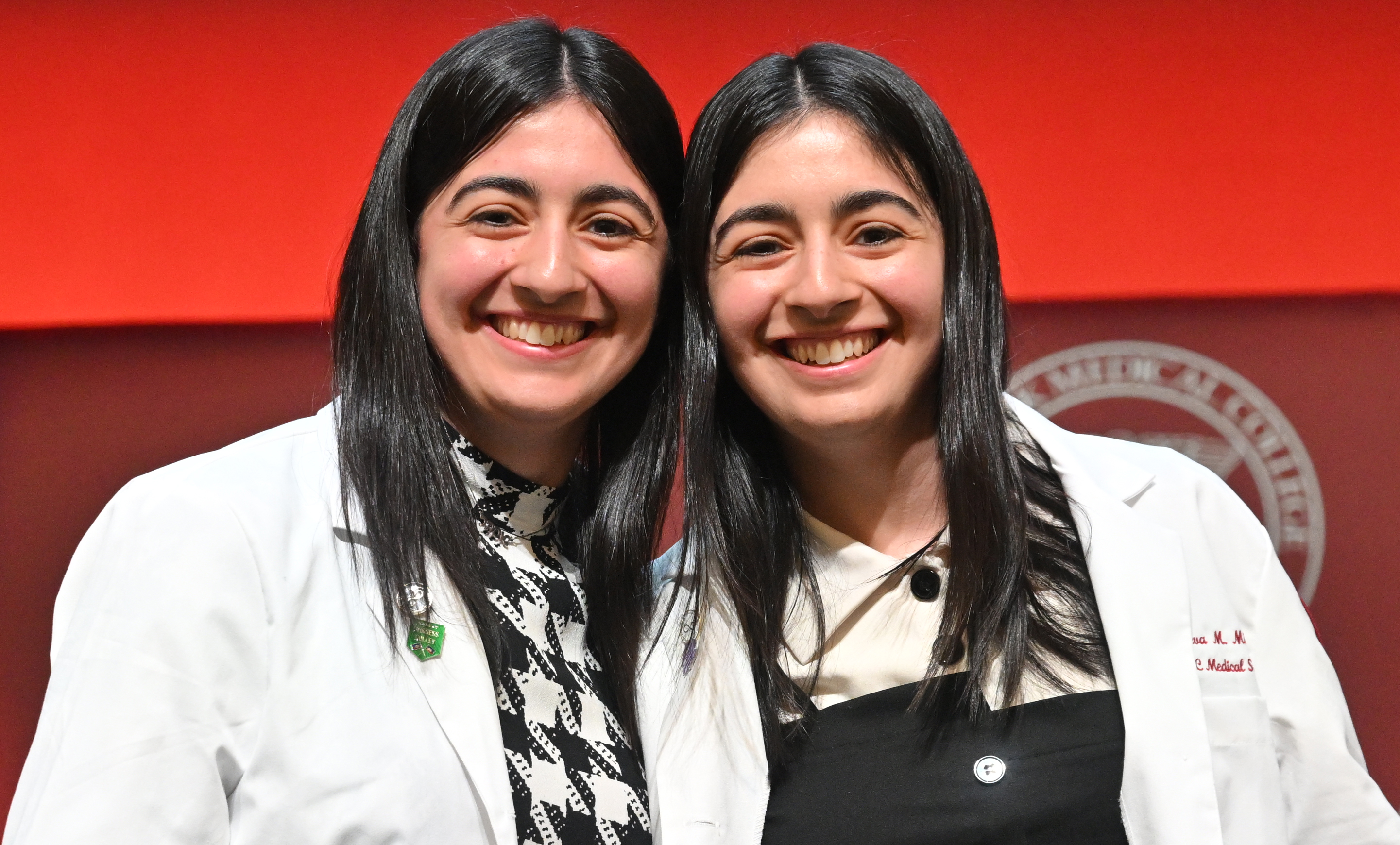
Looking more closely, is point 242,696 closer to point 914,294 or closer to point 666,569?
point 666,569

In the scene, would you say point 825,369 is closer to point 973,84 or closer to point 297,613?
point 297,613

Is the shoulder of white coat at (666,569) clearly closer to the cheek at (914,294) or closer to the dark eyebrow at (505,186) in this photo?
the cheek at (914,294)

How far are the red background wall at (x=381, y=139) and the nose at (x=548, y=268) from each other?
1091 mm

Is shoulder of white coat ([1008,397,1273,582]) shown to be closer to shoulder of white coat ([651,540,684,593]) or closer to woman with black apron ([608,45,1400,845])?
woman with black apron ([608,45,1400,845])

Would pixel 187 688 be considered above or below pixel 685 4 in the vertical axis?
below

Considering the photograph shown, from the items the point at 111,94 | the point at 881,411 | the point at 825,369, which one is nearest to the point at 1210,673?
the point at 881,411

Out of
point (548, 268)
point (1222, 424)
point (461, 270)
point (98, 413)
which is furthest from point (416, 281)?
point (1222, 424)

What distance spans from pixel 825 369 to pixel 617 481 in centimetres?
43

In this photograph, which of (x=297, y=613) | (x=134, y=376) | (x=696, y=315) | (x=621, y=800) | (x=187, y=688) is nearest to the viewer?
(x=187, y=688)

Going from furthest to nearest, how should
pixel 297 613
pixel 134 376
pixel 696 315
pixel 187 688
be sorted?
1. pixel 134 376
2. pixel 696 315
3. pixel 297 613
4. pixel 187 688

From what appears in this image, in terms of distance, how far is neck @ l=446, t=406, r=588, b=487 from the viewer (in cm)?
169

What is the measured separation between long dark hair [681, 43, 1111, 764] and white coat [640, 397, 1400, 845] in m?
0.05

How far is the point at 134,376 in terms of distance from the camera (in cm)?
252

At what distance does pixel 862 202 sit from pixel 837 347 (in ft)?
0.70
